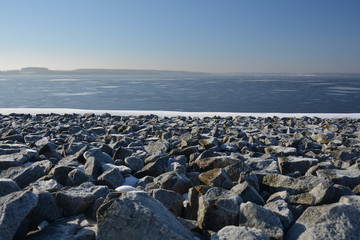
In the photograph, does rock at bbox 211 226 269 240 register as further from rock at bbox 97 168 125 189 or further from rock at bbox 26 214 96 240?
rock at bbox 97 168 125 189

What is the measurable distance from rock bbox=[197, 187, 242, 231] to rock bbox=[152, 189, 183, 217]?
7.3 inches

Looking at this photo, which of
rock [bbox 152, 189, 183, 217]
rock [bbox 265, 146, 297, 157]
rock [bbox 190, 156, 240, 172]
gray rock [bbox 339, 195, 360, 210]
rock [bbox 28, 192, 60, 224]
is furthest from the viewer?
rock [bbox 265, 146, 297, 157]

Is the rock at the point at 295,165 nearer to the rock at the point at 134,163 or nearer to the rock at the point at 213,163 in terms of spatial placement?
the rock at the point at 213,163

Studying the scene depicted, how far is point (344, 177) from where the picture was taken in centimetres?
245

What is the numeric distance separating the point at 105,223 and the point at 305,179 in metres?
1.58

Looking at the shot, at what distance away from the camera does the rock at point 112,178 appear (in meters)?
2.43

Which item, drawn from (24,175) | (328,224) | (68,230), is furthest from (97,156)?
(328,224)

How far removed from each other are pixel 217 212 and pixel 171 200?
1.09 ft

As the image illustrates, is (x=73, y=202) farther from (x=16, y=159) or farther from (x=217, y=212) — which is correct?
(x=16, y=159)

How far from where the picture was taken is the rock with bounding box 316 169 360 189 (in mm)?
2412

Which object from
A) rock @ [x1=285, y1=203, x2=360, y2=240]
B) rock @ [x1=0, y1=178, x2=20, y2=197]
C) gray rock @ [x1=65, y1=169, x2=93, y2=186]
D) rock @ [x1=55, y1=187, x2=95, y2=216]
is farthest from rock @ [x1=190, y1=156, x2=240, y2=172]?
rock @ [x1=0, y1=178, x2=20, y2=197]

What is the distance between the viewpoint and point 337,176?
2.46 m

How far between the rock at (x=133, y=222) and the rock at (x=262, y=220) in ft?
1.23

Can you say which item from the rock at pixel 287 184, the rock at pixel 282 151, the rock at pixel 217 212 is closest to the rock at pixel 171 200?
the rock at pixel 217 212
